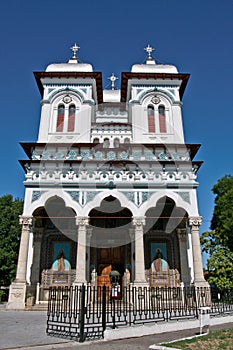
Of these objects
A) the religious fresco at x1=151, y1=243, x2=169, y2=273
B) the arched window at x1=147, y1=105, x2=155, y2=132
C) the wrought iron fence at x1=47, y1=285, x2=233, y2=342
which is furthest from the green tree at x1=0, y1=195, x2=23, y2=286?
the wrought iron fence at x1=47, y1=285, x2=233, y2=342

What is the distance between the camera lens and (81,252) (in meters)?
17.6

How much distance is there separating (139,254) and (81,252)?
320 centimetres

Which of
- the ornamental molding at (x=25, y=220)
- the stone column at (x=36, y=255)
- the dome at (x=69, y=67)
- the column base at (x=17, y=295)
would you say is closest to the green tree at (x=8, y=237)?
the stone column at (x=36, y=255)

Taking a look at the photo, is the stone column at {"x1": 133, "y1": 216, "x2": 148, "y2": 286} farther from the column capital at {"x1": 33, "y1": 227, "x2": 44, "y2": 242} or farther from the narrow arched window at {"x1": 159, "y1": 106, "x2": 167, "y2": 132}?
the narrow arched window at {"x1": 159, "y1": 106, "x2": 167, "y2": 132}

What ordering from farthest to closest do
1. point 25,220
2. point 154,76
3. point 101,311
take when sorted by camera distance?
1. point 154,76
2. point 25,220
3. point 101,311

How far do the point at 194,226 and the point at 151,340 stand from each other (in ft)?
36.0

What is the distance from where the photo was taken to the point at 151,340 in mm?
8352

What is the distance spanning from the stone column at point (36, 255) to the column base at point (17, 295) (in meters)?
3.13

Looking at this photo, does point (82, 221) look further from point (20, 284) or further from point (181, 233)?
point (181, 233)

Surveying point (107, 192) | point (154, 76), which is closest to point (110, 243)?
point (107, 192)

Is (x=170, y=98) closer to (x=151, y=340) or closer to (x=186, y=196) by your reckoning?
(x=186, y=196)

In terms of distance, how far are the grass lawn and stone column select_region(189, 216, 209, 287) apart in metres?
8.93

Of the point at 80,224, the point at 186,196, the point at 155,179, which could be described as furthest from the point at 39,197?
the point at 186,196

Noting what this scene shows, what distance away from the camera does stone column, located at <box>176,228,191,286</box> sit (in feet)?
67.4
